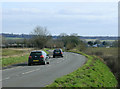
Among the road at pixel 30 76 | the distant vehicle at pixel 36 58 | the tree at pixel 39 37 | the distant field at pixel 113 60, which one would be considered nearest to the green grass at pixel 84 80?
the road at pixel 30 76

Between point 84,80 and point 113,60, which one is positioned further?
point 113,60

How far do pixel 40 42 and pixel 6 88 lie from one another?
64406 millimetres

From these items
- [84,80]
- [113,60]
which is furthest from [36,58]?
[113,60]

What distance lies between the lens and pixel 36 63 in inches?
1069

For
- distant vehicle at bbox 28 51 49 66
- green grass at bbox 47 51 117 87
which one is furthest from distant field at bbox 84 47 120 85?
distant vehicle at bbox 28 51 49 66

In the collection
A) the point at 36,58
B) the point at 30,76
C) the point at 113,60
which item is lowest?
the point at 113,60

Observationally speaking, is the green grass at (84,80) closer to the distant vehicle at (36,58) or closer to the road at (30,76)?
the road at (30,76)

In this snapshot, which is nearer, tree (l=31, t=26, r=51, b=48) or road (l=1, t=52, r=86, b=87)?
road (l=1, t=52, r=86, b=87)

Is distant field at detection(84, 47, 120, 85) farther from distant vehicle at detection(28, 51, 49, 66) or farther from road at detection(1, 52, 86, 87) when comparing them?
distant vehicle at detection(28, 51, 49, 66)

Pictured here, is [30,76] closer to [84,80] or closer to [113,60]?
[84,80]

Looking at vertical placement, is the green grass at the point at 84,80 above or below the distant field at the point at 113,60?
above

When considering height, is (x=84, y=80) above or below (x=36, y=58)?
below

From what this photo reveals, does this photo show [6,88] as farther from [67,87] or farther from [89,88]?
[89,88]

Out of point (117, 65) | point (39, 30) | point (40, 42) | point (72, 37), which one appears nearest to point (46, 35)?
point (39, 30)
